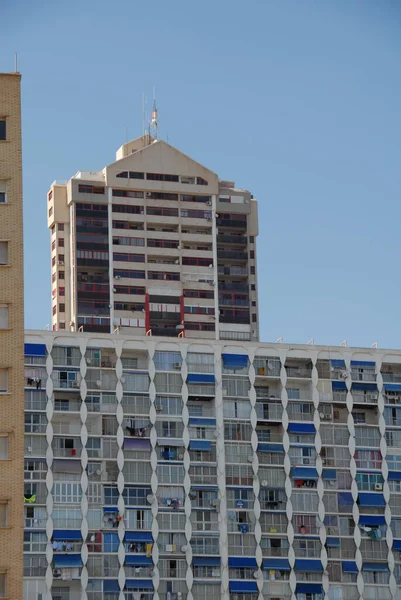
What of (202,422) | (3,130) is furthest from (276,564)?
Result: (3,130)

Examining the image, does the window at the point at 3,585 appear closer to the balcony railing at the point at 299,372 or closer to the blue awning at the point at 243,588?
the blue awning at the point at 243,588

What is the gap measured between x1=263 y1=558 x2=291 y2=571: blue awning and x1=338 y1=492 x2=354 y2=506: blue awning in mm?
7971

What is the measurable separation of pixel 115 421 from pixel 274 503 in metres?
15.5

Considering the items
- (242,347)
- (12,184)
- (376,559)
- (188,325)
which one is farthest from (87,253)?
(12,184)

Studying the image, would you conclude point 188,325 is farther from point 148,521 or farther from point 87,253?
point 148,521

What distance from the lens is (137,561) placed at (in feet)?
454

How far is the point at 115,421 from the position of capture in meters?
142

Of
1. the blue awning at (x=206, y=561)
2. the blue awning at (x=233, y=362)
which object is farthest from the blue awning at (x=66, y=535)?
the blue awning at (x=233, y=362)

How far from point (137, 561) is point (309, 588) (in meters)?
14.9

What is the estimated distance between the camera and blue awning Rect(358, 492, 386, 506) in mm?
146125

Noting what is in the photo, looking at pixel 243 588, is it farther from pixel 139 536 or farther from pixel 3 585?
pixel 3 585

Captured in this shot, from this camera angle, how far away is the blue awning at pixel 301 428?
481ft

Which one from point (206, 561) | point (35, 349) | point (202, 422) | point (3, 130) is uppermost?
point (3, 130)

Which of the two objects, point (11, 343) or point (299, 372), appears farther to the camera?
point (299, 372)
